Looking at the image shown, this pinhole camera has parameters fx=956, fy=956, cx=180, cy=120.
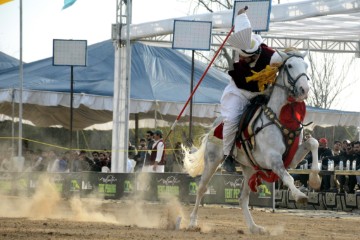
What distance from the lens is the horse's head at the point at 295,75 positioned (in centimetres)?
1300

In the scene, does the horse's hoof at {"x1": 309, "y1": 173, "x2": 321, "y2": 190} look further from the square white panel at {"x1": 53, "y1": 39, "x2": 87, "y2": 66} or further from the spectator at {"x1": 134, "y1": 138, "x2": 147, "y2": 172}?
the spectator at {"x1": 134, "y1": 138, "x2": 147, "y2": 172}

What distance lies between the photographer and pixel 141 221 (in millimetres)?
16672

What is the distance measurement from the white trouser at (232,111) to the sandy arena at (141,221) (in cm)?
139

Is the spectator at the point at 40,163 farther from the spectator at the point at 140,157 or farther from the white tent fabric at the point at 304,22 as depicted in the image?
the white tent fabric at the point at 304,22

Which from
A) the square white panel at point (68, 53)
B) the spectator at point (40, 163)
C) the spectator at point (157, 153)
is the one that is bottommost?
the spectator at point (40, 163)

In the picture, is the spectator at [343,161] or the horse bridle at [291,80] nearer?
the horse bridle at [291,80]

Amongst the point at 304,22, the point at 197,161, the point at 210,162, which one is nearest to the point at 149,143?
the point at 304,22

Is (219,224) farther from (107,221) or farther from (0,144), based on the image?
(0,144)

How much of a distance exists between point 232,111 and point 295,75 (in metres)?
1.51

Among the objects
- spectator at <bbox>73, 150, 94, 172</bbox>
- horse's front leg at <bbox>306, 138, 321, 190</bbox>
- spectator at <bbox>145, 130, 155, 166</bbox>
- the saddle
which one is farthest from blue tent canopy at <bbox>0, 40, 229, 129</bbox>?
horse's front leg at <bbox>306, 138, 321, 190</bbox>

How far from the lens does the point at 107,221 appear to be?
16688 millimetres

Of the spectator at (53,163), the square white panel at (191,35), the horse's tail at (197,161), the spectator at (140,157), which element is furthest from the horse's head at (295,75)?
the spectator at (53,163)

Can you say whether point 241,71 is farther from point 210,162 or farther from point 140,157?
point 140,157

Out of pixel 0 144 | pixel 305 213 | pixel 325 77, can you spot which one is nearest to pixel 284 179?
pixel 305 213
